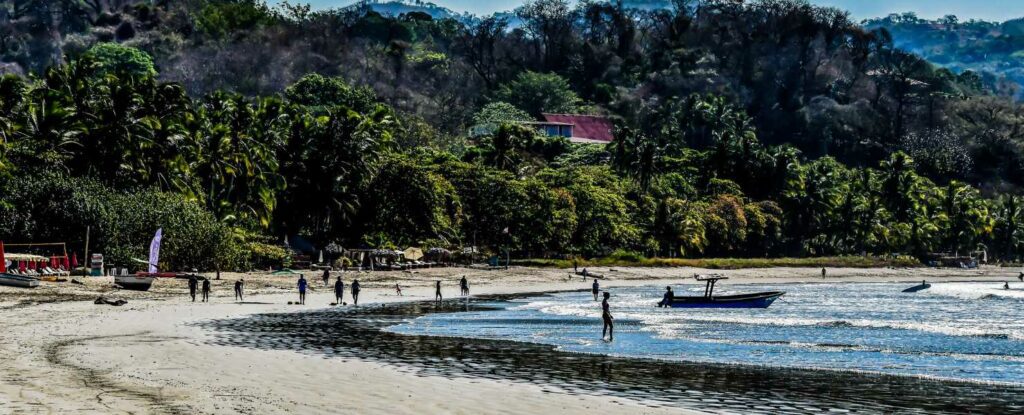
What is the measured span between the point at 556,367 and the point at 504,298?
3626cm

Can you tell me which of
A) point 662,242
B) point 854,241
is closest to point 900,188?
point 854,241

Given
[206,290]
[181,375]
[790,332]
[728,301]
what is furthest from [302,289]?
[181,375]

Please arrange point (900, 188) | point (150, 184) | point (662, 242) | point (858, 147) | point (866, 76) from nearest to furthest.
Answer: point (150, 184)
point (662, 242)
point (900, 188)
point (858, 147)
point (866, 76)

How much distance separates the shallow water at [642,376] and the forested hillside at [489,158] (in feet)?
103

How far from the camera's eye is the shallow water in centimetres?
2503

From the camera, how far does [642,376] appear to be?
29.1m

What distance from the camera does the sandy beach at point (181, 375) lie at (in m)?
21.6

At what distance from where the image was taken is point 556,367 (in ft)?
101

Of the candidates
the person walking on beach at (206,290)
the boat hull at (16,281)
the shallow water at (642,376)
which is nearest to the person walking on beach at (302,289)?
the person walking on beach at (206,290)

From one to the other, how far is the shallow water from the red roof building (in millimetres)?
128004

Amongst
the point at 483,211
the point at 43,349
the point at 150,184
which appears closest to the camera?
the point at 43,349

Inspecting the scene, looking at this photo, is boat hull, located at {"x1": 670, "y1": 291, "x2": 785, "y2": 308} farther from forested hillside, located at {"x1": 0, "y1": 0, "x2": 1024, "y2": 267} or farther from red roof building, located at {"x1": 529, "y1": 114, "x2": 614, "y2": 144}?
red roof building, located at {"x1": 529, "y1": 114, "x2": 614, "y2": 144}

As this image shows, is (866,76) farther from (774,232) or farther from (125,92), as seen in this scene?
(125,92)

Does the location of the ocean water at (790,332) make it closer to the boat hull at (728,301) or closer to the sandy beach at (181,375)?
the boat hull at (728,301)
